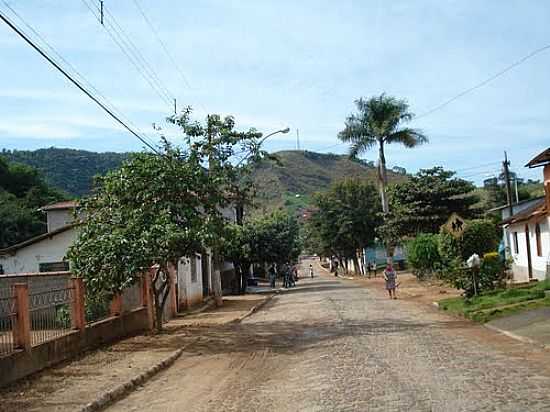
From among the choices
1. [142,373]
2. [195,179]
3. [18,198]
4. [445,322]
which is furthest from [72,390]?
[18,198]

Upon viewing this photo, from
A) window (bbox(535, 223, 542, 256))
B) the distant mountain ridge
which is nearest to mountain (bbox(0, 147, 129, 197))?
the distant mountain ridge

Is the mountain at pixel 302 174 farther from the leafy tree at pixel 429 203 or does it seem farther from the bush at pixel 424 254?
the bush at pixel 424 254

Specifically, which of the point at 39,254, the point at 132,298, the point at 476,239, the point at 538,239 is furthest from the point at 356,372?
the point at 538,239

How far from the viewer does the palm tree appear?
49594mm

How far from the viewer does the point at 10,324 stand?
13891 millimetres

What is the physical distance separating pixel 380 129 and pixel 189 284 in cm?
1974

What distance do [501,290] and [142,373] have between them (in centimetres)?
1641

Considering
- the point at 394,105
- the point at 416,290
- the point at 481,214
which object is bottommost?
the point at 416,290

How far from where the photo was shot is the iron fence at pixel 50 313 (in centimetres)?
1512

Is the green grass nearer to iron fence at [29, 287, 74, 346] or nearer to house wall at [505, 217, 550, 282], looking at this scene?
house wall at [505, 217, 550, 282]

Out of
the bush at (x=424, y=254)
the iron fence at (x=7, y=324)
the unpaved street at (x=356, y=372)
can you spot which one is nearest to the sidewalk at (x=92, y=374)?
the unpaved street at (x=356, y=372)

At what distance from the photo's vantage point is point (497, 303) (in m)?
23.2

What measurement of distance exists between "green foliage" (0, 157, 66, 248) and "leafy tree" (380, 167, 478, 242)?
77.7 feet

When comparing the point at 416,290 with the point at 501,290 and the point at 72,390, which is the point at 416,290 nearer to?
the point at 501,290
